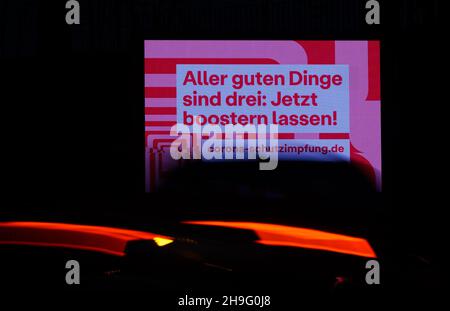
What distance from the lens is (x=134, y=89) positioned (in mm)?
3795

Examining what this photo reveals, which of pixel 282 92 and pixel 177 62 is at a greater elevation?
pixel 177 62

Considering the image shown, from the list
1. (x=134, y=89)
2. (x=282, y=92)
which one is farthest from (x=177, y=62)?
(x=282, y=92)

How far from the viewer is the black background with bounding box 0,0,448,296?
3727 millimetres

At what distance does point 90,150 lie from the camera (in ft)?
12.3

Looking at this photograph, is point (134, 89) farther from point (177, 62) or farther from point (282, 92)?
point (282, 92)

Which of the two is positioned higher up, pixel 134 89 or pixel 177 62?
pixel 177 62

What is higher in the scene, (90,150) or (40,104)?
(40,104)

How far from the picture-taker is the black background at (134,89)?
12.2 ft

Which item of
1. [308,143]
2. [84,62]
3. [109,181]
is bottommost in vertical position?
[109,181]

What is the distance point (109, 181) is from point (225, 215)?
0.84m
